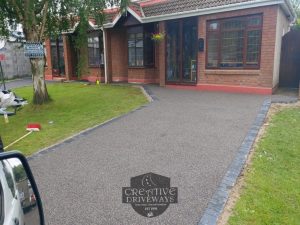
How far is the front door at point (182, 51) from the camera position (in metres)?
12.9

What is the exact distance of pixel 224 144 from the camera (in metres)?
5.41

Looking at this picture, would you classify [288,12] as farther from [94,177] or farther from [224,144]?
[94,177]

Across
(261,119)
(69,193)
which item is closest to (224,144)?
(261,119)

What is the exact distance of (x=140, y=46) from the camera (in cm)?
1485

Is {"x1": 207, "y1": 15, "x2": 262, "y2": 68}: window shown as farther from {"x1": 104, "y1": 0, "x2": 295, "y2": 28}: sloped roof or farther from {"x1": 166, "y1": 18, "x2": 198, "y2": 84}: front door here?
{"x1": 166, "y1": 18, "x2": 198, "y2": 84}: front door

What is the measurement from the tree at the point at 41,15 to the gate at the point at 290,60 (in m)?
7.43

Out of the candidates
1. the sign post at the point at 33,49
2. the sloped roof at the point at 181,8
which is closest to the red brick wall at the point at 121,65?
the sloped roof at the point at 181,8

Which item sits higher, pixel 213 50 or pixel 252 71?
pixel 213 50

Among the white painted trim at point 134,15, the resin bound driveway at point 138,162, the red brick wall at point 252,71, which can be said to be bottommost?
the resin bound driveway at point 138,162

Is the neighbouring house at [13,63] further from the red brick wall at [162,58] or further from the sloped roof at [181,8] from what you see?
the red brick wall at [162,58]

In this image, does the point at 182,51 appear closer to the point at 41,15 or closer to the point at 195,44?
the point at 195,44

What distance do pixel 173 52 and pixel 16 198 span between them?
496 inches

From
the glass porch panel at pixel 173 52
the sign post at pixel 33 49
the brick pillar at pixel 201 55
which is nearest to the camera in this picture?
the sign post at pixel 33 49

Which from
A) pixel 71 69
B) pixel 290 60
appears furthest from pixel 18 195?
pixel 71 69
